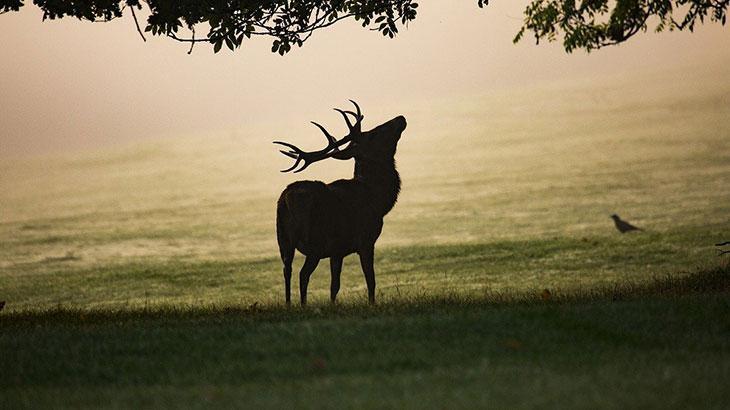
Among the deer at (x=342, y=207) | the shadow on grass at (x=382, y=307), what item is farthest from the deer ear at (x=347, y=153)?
the shadow on grass at (x=382, y=307)

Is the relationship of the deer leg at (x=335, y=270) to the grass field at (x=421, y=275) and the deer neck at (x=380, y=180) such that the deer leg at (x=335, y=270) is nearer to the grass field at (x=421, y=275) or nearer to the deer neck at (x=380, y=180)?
the grass field at (x=421, y=275)

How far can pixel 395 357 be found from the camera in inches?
415

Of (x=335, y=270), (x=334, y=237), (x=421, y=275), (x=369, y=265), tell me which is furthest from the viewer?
(x=421, y=275)

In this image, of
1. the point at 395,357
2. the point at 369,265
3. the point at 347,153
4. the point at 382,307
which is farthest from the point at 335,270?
the point at 395,357

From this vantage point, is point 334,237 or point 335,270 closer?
point 334,237

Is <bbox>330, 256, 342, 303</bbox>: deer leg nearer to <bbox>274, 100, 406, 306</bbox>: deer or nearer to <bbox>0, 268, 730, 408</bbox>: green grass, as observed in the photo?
<bbox>274, 100, 406, 306</bbox>: deer

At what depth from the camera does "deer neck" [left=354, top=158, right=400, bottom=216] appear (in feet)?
50.0

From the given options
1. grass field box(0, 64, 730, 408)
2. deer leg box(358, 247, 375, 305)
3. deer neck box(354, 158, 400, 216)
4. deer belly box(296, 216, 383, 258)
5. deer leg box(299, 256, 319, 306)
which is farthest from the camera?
deer neck box(354, 158, 400, 216)

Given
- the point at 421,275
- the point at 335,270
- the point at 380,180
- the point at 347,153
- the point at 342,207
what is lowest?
the point at 421,275

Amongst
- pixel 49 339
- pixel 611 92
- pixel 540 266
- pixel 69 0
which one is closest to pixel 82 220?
pixel 540 266

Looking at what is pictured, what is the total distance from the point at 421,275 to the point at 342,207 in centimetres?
1055

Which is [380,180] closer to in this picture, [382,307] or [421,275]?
[382,307]

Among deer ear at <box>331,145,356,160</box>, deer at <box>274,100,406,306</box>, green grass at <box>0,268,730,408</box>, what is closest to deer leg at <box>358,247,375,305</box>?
deer at <box>274,100,406,306</box>

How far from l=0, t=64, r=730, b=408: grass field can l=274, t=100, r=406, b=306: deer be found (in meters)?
0.78
